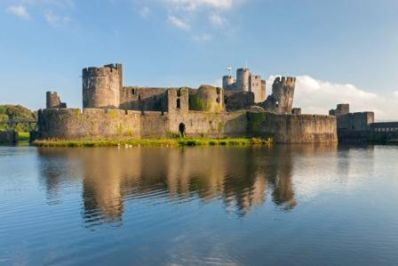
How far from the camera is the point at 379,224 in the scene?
437 inches

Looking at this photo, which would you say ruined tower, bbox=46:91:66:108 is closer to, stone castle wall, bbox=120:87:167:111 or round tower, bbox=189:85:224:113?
stone castle wall, bbox=120:87:167:111

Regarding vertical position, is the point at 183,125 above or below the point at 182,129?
above

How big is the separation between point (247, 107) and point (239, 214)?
4811cm

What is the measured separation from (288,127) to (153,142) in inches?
653

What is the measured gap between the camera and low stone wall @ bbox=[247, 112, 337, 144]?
5138 centimetres

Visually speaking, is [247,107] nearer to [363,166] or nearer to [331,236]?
[363,166]

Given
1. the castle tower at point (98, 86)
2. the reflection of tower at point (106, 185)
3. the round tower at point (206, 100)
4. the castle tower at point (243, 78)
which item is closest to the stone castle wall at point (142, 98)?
the round tower at point (206, 100)

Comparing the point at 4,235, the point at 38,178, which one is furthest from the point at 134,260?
the point at 38,178

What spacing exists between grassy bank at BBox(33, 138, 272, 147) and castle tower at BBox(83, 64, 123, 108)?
7.13m

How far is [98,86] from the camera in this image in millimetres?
48156

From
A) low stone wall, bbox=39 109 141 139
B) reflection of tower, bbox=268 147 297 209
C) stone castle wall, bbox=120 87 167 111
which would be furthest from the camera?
stone castle wall, bbox=120 87 167 111

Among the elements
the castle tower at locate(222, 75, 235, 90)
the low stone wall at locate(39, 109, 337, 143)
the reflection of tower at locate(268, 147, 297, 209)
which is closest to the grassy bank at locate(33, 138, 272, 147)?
the low stone wall at locate(39, 109, 337, 143)

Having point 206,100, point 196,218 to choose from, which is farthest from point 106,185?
point 206,100

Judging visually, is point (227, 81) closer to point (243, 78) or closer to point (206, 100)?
point (243, 78)
